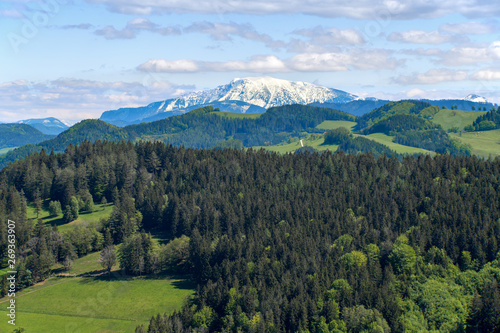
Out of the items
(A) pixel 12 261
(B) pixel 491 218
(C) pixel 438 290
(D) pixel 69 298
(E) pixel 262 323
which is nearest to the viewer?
(E) pixel 262 323

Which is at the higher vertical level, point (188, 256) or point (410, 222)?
point (410, 222)

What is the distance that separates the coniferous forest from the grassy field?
6.44 metres

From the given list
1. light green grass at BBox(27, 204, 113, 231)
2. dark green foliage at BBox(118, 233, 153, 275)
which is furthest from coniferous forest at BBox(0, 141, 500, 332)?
light green grass at BBox(27, 204, 113, 231)

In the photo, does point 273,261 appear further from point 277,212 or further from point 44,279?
point 44,279

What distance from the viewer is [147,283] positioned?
134 metres

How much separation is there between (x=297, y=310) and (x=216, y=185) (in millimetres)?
99933

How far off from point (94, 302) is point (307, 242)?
62.3 metres

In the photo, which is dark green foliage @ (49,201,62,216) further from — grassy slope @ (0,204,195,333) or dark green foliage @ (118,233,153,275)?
dark green foliage @ (118,233,153,275)

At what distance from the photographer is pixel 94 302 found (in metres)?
121

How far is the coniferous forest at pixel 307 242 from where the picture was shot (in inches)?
4028

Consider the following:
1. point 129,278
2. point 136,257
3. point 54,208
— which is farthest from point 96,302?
point 54,208

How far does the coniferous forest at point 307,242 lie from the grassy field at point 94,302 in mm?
6443

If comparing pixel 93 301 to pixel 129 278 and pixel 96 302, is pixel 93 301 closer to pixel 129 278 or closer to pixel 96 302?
pixel 96 302

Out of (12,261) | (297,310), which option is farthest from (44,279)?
(297,310)
